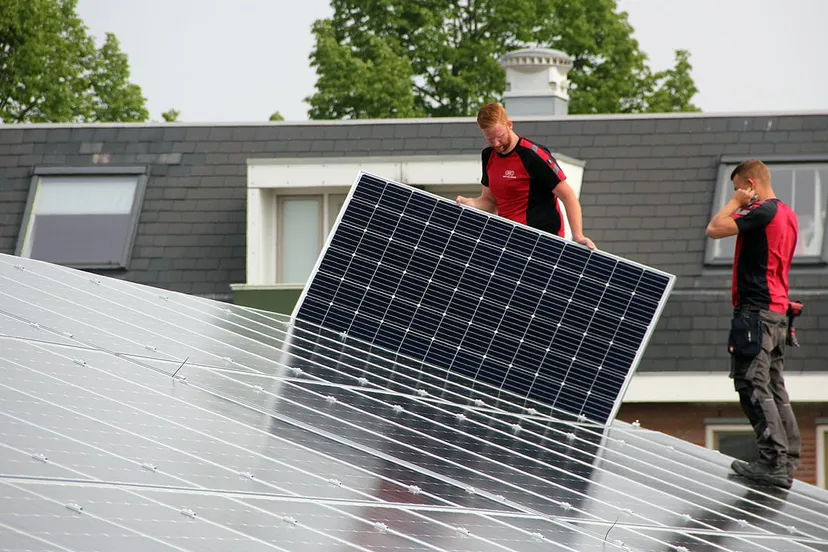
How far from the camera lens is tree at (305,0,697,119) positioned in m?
45.1

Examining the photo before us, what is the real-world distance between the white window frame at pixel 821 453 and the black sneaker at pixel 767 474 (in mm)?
11437

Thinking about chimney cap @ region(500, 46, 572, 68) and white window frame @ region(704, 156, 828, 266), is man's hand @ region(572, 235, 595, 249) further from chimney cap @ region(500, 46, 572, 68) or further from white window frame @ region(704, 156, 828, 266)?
chimney cap @ region(500, 46, 572, 68)

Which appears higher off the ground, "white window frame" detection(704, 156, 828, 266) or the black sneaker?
"white window frame" detection(704, 156, 828, 266)

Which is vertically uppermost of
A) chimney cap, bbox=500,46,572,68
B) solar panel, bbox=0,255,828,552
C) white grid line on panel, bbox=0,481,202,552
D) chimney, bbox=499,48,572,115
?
chimney cap, bbox=500,46,572,68

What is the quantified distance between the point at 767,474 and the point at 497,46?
122 feet

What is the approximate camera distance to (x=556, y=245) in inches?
438

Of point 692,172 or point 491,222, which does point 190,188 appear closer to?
point 692,172

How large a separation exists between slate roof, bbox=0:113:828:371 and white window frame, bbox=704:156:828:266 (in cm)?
14

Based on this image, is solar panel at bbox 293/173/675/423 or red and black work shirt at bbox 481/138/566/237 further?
red and black work shirt at bbox 481/138/566/237

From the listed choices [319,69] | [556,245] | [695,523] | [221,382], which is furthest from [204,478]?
[319,69]

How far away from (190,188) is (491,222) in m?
13.1

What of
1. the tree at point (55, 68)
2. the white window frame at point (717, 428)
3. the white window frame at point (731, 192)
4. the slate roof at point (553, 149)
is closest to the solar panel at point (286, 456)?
the white window frame at point (717, 428)

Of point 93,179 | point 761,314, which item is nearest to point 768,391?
point 761,314

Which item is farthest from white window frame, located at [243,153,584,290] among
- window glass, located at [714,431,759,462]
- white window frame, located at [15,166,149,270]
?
window glass, located at [714,431,759,462]
